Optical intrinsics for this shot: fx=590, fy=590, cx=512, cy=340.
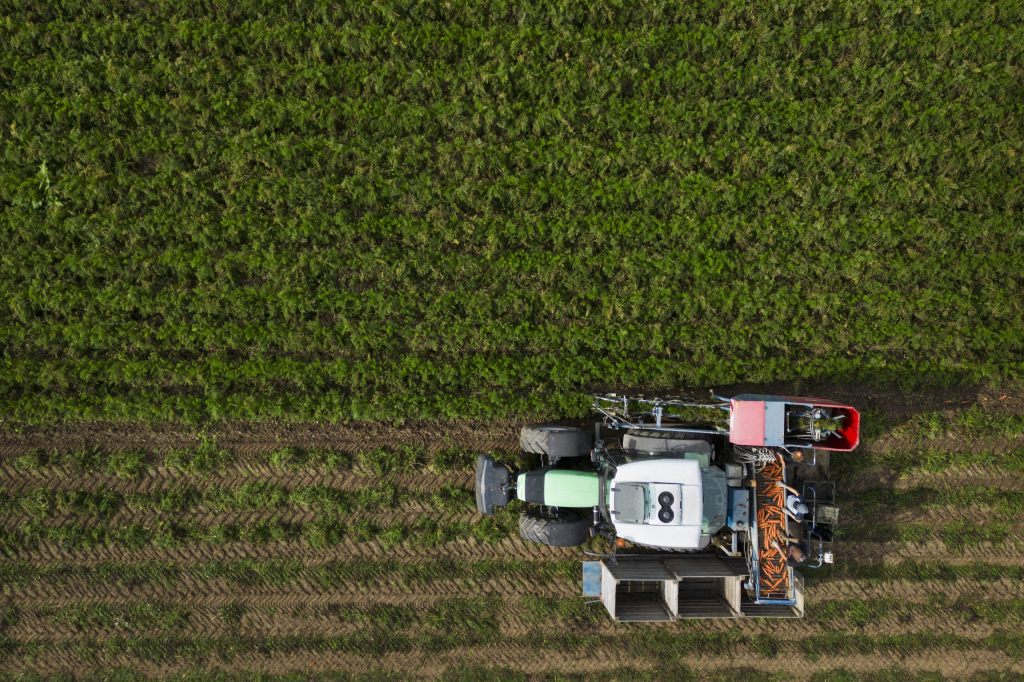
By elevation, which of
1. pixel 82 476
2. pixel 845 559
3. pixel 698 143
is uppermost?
pixel 698 143

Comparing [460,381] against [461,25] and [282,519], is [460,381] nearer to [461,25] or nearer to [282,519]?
[282,519]

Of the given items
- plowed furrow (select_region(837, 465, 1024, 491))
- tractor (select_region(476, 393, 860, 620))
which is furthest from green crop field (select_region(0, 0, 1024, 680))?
tractor (select_region(476, 393, 860, 620))

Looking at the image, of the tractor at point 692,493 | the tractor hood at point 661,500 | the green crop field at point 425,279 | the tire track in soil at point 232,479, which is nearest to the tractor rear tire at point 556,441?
the tractor at point 692,493

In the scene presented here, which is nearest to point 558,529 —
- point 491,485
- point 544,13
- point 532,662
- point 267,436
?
point 491,485

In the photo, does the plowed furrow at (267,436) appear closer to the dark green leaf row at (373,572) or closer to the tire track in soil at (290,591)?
the dark green leaf row at (373,572)

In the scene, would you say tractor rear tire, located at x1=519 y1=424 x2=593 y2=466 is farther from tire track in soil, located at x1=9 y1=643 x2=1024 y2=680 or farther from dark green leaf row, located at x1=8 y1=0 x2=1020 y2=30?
dark green leaf row, located at x1=8 y1=0 x2=1020 y2=30

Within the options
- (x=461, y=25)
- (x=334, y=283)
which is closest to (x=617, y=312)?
(x=334, y=283)

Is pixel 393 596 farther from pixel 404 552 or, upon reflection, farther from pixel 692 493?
pixel 692 493
